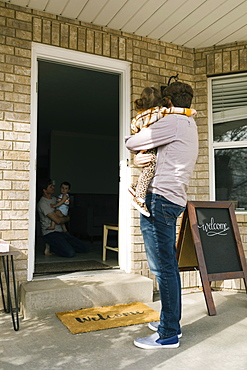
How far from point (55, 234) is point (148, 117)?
3.10 meters

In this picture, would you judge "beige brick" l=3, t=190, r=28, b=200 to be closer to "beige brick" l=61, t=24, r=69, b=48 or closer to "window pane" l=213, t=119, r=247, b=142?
"beige brick" l=61, t=24, r=69, b=48

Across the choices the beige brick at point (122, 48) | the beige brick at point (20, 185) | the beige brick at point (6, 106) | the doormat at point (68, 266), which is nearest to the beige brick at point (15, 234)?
the beige brick at point (20, 185)

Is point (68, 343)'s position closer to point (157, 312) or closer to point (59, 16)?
point (157, 312)

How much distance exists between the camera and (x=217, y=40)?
12.5 ft

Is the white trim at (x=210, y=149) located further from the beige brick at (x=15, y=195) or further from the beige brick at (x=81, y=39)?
the beige brick at (x=15, y=195)

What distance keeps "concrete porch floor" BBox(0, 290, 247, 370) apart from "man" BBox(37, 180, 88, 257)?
1.81 m

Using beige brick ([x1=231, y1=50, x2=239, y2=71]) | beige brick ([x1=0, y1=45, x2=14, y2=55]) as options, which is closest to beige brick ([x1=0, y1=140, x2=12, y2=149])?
beige brick ([x1=0, y1=45, x2=14, y2=55])

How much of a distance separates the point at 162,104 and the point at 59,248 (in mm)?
2995

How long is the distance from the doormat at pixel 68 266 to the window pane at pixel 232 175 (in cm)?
151

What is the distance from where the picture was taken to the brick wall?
10.1 feet

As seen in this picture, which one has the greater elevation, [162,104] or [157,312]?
[162,104]

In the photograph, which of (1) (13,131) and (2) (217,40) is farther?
(2) (217,40)

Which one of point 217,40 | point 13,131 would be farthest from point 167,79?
point 13,131

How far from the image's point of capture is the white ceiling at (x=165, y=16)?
10.2ft
